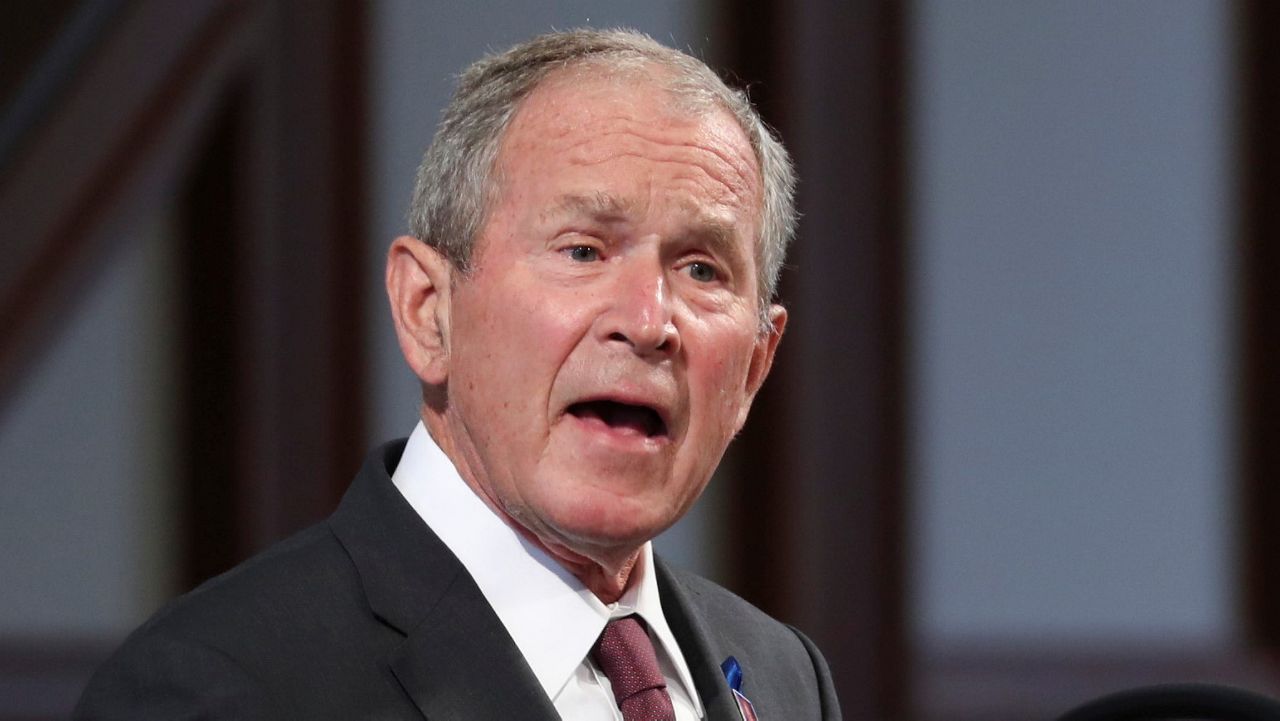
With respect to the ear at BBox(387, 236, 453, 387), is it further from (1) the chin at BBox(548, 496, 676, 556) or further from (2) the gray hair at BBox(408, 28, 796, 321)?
(1) the chin at BBox(548, 496, 676, 556)

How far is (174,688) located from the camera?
3.78 feet

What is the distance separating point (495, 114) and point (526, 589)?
40 centimetres

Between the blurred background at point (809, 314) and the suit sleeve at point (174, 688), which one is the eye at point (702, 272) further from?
the blurred background at point (809, 314)

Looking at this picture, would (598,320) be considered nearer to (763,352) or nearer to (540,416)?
(540,416)

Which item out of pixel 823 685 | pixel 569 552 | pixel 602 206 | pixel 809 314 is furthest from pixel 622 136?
pixel 809 314

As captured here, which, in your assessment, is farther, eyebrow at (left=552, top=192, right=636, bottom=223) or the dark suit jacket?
eyebrow at (left=552, top=192, right=636, bottom=223)

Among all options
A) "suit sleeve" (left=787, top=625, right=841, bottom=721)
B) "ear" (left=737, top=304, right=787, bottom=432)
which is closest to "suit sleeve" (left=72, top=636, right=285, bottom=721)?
"ear" (left=737, top=304, right=787, bottom=432)

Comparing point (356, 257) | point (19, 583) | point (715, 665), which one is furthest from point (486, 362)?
point (19, 583)

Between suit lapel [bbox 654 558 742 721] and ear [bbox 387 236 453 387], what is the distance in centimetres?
32

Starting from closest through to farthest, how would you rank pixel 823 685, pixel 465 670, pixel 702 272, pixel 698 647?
pixel 465 670
pixel 702 272
pixel 698 647
pixel 823 685

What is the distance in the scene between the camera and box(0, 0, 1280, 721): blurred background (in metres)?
2.88

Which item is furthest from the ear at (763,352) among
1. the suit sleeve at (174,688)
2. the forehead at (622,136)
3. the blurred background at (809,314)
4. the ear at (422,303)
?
the blurred background at (809,314)

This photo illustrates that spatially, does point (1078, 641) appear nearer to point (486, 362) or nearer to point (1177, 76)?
point (1177, 76)

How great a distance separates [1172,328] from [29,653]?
214 centimetres
